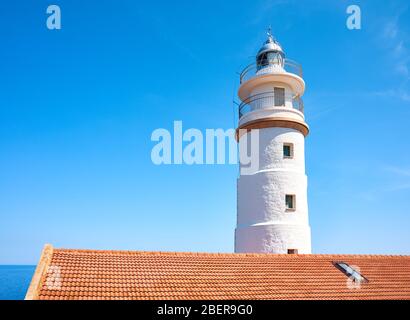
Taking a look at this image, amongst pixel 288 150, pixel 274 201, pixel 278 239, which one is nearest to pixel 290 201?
pixel 274 201

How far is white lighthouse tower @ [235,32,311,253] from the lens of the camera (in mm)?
15312

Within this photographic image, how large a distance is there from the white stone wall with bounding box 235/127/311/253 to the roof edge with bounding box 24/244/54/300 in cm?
847

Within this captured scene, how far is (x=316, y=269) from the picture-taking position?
10.9 m

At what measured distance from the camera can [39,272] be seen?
28.0ft

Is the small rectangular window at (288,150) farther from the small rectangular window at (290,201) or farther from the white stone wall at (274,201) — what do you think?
the small rectangular window at (290,201)

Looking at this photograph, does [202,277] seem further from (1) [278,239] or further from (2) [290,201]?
(2) [290,201]

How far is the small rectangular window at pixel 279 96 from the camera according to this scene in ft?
55.8

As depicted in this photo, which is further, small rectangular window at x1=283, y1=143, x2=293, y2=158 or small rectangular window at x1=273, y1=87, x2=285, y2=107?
small rectangular window at x1=273, y1=87, x2=285, y2=107

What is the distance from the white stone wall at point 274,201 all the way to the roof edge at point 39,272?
27.8 feet

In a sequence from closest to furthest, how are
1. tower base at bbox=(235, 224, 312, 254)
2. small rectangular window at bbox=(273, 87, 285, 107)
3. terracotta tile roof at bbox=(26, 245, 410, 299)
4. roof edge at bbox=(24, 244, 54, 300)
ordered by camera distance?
1. roof edge at bbox=(24, 244, 54, 300)
2. terracotta tile roof at bbox=(26, 245, 410, 299)
3. tower base at bbox=(235, 224, 312, 254)
4. small rectangular window at bbox=(273, 87, 285, 107)

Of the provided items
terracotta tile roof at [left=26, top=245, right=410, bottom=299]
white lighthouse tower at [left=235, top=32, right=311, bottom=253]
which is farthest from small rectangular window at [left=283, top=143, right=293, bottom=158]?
terracotta tile roof at [left=26, top=245, right=410, bottom=299]

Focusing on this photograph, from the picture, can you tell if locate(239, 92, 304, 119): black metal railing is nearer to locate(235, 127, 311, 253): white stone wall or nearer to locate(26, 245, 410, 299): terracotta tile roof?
locate(235, 127, 311, 253): white stone wall
